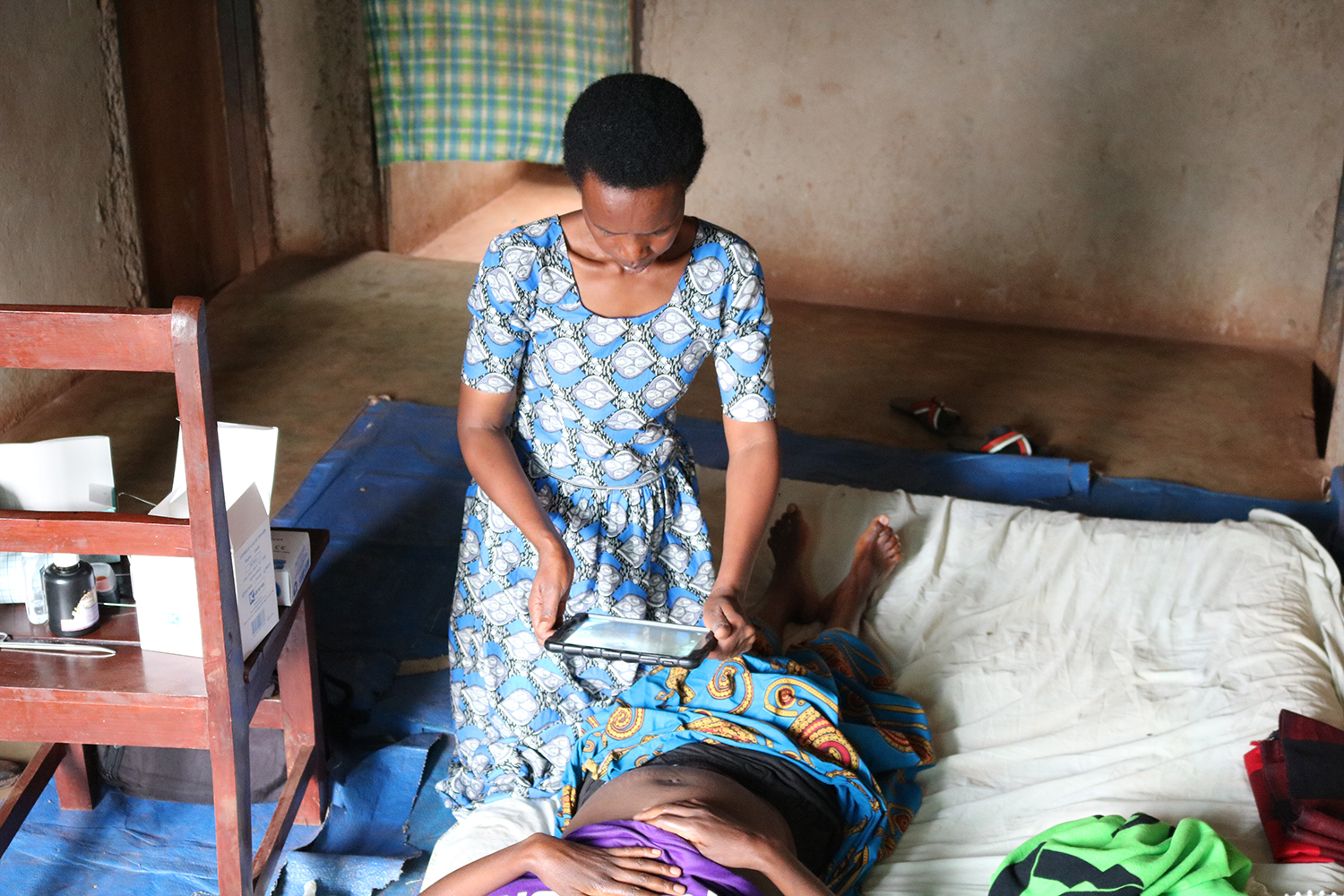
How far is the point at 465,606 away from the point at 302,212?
12.8ft

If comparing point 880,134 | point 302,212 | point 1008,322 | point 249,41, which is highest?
point 249,41

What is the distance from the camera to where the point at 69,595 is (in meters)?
1.66

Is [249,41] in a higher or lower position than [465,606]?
higher

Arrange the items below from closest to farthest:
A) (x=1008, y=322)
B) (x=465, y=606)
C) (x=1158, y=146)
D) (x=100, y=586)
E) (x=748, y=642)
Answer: (x=100, y=586) < (x=748, y=642) < (x=465, y=606) < (x=1158, y=146) < (x=1008, y=322)

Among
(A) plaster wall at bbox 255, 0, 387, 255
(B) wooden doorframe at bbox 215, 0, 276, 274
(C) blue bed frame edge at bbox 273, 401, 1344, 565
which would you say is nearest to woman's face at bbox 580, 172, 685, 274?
(C) blue bed frame edge at bbox 273, 401, 1344, 565

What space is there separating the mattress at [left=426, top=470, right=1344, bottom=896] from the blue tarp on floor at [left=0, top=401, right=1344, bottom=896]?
0.74 feet

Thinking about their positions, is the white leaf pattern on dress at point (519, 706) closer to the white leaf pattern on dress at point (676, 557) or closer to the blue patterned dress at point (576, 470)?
the blue patterned dress at point (576, 470)

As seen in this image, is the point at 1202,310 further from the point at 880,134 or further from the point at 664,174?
the point at 664,174

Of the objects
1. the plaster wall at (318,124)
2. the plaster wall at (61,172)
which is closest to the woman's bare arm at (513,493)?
the plaster wall at (61,172)

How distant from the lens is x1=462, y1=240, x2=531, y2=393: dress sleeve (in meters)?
1.86

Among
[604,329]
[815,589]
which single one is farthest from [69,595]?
[815,589]

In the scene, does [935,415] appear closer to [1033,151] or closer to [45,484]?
[1033,151]

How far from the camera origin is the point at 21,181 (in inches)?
141

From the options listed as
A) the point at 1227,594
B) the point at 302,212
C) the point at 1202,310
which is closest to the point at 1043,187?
the point at 1202,310
